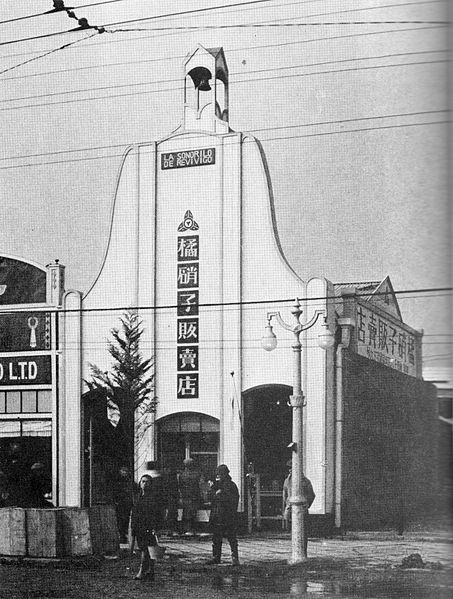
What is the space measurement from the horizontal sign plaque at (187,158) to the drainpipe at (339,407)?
75 cm

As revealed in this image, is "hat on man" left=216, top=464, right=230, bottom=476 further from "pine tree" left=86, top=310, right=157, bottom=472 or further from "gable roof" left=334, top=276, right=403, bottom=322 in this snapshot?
"gable roof" left=334, top=276, right=403, bottom=322

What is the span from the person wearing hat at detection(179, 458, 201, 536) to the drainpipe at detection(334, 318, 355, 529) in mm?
491

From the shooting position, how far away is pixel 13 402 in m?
3.28

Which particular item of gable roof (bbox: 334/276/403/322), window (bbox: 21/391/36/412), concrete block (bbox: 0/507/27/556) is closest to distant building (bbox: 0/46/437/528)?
gable roof (bbox: 334/276/403/322)

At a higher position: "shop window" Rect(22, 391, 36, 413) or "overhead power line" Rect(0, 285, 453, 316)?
"overhead power line" Rect(0, 285, 453, 316)

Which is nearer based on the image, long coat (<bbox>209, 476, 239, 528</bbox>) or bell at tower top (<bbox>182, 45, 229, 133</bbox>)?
long coat (<bbox>209, 476, 239, 528</bbox>)

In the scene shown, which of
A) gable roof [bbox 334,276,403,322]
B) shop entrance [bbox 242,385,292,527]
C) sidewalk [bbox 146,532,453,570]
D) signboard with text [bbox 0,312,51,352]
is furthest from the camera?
signboard with text [bbox 0,312,51,352]

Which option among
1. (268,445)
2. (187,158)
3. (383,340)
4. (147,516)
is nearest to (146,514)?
(147,516)

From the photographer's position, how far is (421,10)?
2.70m

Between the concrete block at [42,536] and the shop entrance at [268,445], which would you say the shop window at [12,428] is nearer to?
the concrete block at [42,536]

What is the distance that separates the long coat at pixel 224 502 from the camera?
2971mm

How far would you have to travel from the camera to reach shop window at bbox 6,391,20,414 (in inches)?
129

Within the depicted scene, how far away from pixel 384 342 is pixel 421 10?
42.5 inches

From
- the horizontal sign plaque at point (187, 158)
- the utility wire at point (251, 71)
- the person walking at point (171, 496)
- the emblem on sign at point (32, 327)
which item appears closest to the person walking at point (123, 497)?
the person walking at point (171, 496)
